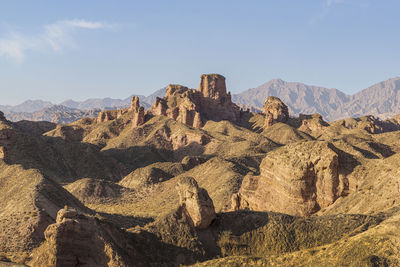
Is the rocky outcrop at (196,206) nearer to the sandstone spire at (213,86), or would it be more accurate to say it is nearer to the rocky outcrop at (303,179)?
the rocky outcrop at (303,179)

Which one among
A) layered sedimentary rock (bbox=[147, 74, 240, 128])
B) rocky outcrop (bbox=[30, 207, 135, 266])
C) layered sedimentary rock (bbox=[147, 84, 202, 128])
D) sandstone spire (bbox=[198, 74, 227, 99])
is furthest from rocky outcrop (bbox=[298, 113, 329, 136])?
rocky outcrop (bbox=[30, 207, 135, 266])

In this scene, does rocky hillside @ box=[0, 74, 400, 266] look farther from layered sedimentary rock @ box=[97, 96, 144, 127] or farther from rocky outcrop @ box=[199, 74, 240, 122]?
rocky outcrop @ box=[199, 74, 240, 122]

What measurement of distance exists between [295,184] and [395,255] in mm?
20160

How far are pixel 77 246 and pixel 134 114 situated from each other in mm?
127407

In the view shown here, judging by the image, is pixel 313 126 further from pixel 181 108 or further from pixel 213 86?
pixel 181 108

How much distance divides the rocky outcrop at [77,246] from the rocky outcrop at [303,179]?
69.3ft

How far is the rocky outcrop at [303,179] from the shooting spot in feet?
125

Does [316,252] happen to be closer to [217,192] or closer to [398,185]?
[398,185]

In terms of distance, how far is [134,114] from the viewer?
488 feet

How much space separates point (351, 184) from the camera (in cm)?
3766

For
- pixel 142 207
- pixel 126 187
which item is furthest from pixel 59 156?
pixel 142 207

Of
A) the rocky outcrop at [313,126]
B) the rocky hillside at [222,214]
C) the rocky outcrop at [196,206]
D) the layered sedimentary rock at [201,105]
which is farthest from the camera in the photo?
the rocky outcrop at [313,126]

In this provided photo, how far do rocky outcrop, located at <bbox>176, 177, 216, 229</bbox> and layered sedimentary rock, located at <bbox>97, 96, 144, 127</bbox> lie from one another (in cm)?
→ 11448

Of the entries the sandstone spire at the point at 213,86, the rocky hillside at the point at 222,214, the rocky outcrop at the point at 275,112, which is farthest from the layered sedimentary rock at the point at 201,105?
the rocky hillside at the point at 222,214
